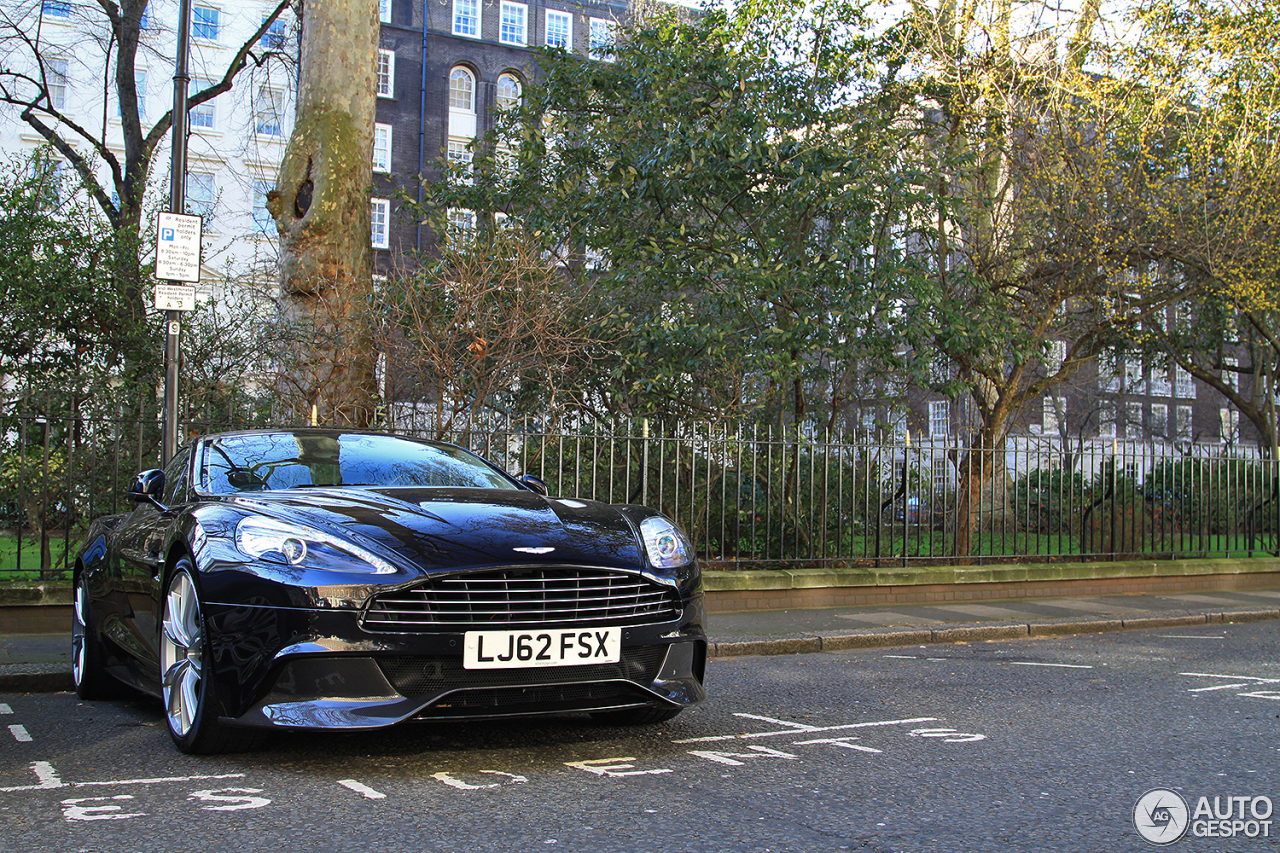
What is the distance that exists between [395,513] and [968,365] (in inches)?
488

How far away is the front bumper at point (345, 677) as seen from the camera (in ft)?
13.8

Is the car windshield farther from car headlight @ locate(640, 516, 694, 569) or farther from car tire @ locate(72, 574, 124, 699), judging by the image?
car tire @ locate(72, 574, 124, 699)

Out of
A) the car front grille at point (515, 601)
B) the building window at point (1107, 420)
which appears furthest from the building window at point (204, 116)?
the car front grille at point (515, 601)

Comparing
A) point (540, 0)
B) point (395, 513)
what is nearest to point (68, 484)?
point (395, 513)

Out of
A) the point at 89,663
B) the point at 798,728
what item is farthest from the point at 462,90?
the point at 798,728

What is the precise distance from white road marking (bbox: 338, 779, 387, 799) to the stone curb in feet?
15.5

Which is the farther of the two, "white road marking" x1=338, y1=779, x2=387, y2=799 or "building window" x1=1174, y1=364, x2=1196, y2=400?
"building window" x1=1174, y1=364, x2=1196, y2=400

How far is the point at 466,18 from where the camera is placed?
42.2 meters

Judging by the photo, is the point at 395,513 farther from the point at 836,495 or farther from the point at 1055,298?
the point at 1055,298

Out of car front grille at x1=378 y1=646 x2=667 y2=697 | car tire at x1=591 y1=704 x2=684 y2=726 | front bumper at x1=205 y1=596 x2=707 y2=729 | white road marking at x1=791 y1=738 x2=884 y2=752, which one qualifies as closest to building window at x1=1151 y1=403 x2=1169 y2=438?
white road marking at x1=791 y1=738 x2=884 y2=752

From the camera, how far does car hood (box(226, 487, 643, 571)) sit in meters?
4.48

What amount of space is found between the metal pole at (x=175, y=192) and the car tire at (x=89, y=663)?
2.05 m

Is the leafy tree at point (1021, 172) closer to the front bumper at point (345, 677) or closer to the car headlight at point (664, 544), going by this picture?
the car headlight at point (664, 544)

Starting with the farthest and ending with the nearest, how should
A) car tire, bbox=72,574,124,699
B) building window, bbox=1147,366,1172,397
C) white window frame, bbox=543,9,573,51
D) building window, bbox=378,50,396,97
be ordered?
building window, bbox=1147,366,1172,397, white window frame, bbox=543,9,573,51, building window, bbox=378,50,396,97, car tire, bbox=72,574,124,699
